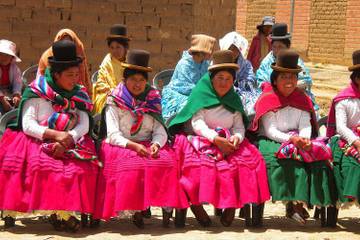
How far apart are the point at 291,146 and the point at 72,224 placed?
1910 mm

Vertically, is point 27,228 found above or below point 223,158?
below

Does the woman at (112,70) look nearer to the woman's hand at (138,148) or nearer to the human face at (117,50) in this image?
the human face at (117,50)

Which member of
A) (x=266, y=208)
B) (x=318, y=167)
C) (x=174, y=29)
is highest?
(x=174, y=29)

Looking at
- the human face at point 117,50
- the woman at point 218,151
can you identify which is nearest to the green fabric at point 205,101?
the woman at point 218,151

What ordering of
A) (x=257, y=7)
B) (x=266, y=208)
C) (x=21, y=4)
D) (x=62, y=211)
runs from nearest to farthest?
(x=62, y=211) → (x=266, y=208) → (x=21, y=4) → (x=257, y=7)

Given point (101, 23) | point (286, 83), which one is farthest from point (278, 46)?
point (101, 23)

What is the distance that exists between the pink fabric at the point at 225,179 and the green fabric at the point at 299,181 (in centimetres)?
8

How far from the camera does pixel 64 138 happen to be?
20.1 ft

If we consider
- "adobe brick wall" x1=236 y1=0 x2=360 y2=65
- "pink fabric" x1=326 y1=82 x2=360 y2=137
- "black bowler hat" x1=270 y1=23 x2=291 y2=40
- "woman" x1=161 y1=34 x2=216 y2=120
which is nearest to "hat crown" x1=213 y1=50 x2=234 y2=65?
"pink fabric" x1=326 y1=82 x2=360 y2=137

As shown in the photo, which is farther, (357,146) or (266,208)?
(266,208)

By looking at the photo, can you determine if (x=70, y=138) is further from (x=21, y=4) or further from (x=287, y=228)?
(x=21, y=4)

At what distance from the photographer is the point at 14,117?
678cm

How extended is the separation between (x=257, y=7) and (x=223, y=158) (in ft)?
61.0

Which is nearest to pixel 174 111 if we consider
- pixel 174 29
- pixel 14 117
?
pixel 14 117
